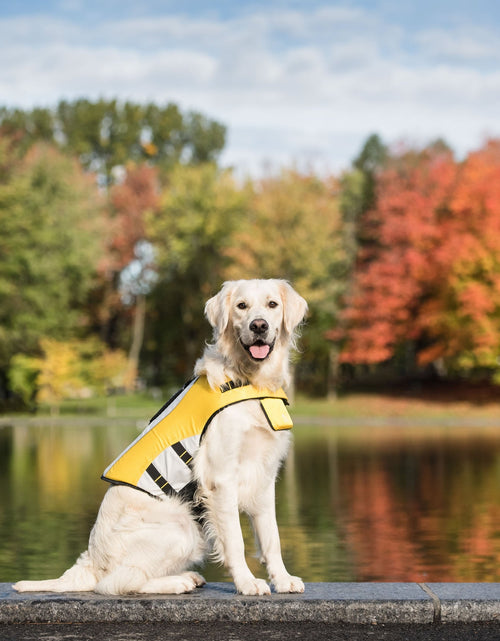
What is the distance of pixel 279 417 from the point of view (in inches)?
228

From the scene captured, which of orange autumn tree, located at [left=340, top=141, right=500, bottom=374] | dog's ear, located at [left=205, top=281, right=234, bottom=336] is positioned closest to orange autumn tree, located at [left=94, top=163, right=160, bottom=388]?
orange autumn tree, located at [left=340, top=141, right=500, bottom=374]

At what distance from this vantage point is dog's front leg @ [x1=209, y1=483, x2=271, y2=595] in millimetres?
5523

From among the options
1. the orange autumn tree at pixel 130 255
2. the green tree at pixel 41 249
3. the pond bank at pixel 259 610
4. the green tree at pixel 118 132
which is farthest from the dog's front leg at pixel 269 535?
the green tree at pixel 118 132

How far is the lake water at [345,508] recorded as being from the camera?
906 cm

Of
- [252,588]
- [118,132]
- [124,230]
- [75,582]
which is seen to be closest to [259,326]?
[252,588]

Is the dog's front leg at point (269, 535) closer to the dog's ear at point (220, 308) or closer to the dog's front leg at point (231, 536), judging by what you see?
the dog's front leg at point (231, 536)

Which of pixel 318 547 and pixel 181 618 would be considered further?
pixel 318 547

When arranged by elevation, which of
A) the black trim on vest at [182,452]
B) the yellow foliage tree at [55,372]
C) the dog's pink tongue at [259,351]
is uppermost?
the dog's pink tongue at [259,351]

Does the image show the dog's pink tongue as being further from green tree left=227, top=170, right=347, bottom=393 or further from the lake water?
green tree left=227, top=170, right=347, bottom=393

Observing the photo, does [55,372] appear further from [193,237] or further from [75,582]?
[75,582]

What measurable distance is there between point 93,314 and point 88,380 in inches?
532

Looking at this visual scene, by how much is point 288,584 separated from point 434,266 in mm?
39588

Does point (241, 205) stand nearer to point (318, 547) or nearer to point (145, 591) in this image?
point (318, 547)

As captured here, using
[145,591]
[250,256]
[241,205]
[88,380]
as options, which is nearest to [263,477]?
[145,591]
